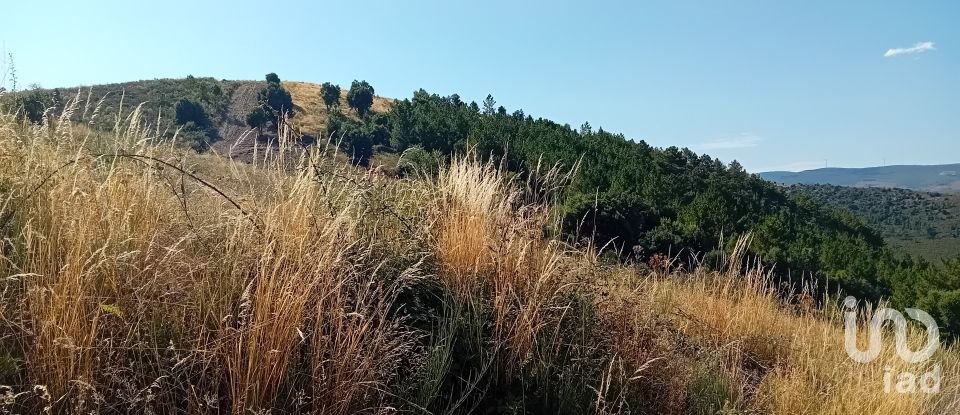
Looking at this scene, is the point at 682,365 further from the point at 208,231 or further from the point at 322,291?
the point at 208,231

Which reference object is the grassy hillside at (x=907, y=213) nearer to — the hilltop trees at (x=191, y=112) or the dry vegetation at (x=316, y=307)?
the hilltop trees at (x=191, y=112)

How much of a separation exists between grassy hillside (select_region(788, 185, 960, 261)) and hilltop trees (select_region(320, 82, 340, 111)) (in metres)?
56.9

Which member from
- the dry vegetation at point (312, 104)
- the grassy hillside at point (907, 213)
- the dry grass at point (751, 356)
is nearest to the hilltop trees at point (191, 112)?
the dry vegetation at point (312, 104)

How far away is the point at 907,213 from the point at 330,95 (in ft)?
319

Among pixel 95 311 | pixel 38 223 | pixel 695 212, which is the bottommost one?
pixel 695 212

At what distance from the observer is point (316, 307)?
232cm

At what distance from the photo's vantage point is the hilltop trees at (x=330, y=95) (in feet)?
230

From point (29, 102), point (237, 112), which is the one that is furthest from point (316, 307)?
point (237, 112)

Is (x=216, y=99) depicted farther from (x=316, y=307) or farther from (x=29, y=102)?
(x=316, y=307)

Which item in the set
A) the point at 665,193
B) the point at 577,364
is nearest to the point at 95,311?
the point at 577,364

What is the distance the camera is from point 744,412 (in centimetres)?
329

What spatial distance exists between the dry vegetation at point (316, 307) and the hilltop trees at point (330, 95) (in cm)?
6776

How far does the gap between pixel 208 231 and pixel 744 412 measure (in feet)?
9.38

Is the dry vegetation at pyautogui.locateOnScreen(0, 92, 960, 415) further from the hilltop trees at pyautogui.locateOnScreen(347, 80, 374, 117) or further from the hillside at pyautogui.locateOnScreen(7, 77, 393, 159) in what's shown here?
the hilltop trees at pyautogui.locateOnScreen(347, 80, 374, 117)
